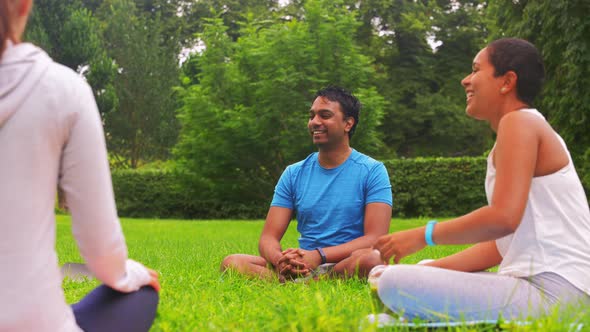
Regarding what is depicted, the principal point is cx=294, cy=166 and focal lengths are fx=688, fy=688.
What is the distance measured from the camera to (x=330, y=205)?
5.38 metres

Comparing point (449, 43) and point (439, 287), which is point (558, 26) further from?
point (449, 43)

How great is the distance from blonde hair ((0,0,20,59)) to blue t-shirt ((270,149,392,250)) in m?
3.68

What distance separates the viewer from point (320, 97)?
5.54 meters

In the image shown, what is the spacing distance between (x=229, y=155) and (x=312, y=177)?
14720mm

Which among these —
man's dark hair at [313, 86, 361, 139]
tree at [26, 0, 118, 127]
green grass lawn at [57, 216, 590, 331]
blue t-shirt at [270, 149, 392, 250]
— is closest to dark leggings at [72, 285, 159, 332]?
green grass lawn at [57, 216, 590, 331]

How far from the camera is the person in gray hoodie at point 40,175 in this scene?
6.18 feet

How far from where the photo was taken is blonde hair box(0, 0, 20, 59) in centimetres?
185

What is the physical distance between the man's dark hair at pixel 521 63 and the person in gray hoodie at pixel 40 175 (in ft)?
5.92

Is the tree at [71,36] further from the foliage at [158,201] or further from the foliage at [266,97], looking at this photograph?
the foliage at [266,97]

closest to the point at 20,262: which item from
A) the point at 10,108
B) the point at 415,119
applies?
the point at 10,108

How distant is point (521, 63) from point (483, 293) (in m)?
1.00

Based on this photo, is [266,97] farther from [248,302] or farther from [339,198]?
[248,302]

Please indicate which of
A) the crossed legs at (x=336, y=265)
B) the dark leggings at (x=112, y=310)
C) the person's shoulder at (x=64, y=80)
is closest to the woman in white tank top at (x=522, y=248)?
the dark leggings at (x=112, y=310)

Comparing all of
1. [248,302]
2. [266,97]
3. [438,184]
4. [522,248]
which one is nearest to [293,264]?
[248,302]
